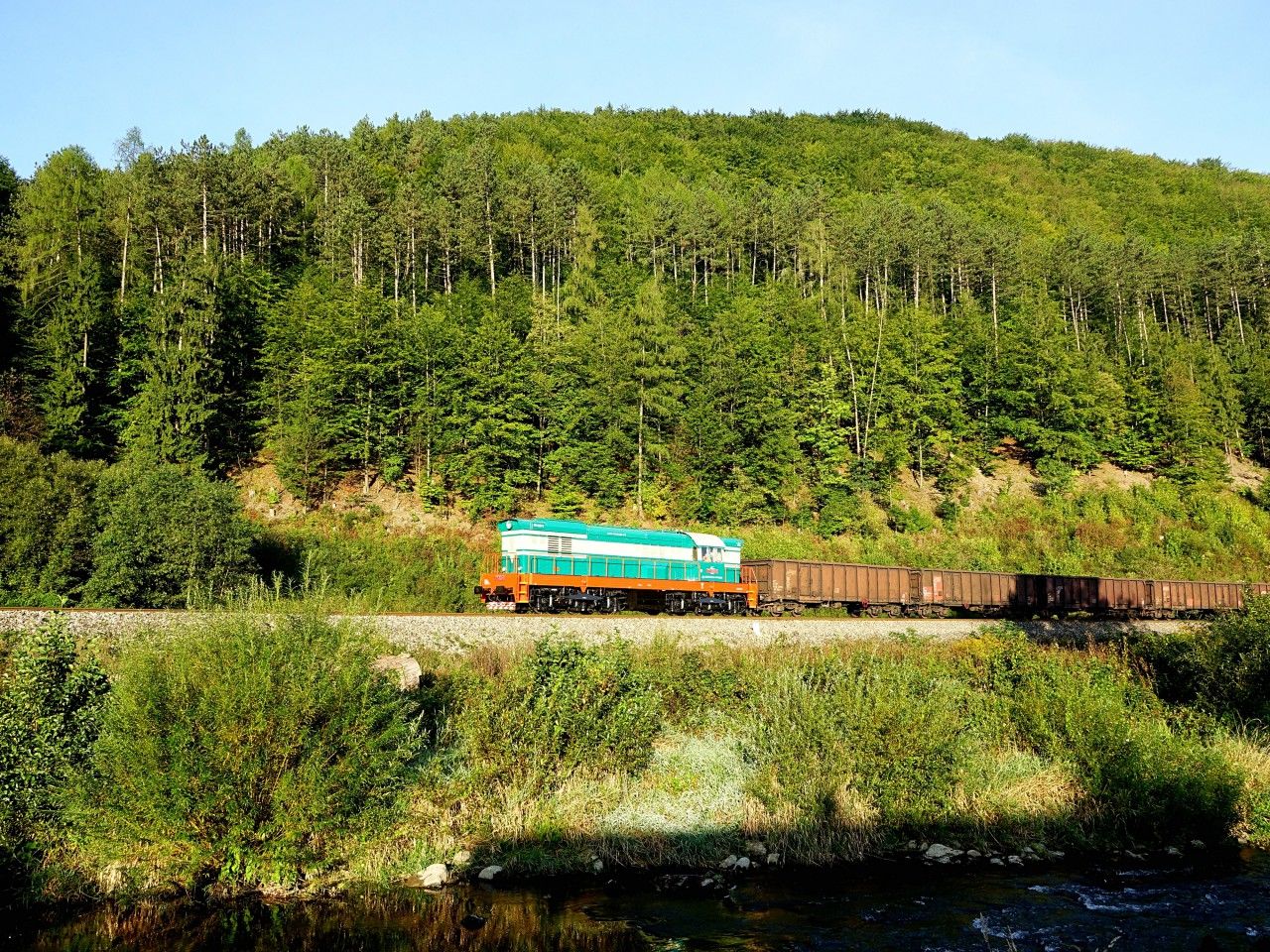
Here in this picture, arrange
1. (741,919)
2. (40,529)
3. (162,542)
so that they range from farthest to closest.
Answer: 1. (162,542)
2. (40,529)
3. (741,919)

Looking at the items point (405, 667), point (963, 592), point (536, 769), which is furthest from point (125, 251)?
point (963, 592)

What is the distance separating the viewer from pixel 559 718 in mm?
15547

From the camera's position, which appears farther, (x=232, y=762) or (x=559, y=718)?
(x=559, y=718)

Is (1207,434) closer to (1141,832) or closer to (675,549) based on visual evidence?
(675,549)

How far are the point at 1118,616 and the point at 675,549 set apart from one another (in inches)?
976

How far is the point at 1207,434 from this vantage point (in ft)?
204

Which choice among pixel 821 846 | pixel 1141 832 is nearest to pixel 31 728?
pixel 821 846

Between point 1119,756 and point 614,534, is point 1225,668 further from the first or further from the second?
point 614,534

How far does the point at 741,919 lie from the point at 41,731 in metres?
10.8

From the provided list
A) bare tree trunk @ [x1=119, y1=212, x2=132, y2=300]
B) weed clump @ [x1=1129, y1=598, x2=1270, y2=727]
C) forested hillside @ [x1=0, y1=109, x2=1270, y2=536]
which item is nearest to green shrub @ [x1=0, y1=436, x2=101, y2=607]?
forested hillside @ [x1=0, y1=109, x2=1270, y2=536]

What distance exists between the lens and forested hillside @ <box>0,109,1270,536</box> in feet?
155

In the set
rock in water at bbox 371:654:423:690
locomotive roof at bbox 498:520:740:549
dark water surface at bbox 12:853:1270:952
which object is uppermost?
locomotive roof at bbox 498:520:740:549

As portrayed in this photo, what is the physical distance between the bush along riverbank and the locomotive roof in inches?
470

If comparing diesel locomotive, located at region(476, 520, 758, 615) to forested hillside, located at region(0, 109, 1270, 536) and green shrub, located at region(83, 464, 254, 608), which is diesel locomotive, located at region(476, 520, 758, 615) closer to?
green shrub, located at region(83, 464, 254, 608)
